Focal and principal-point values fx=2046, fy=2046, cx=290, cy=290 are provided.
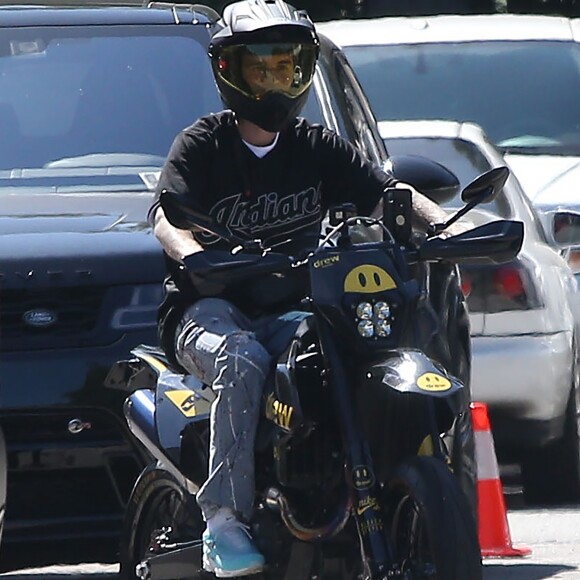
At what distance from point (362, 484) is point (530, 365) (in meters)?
4.03

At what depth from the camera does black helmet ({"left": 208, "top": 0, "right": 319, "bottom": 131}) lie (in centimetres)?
532

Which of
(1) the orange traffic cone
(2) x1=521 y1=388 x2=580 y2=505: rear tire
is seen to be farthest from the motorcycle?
(2) x1=521 y1=388 x2=580 y2=505: rear tire

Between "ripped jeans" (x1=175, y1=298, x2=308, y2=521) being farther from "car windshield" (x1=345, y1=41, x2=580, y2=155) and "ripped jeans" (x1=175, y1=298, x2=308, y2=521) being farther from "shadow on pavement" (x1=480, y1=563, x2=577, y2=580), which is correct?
"car windshield" (x1=345, y1=41, x2=580, y2=155)

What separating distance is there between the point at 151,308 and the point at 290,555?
1.60 m

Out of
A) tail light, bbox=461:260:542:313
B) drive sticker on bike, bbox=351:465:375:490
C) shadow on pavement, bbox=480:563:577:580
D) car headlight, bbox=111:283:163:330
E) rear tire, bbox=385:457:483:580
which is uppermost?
tail light, bbox=461:260:542:313

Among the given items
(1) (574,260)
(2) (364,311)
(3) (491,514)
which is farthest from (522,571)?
(1) (574,260)

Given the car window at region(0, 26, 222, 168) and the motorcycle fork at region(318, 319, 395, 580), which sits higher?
the car window at region(0, 26, 222, 168)

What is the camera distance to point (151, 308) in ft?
21.1

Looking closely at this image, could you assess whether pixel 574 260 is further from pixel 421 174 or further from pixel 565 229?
pixel 421 174

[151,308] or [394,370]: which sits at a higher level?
[151,308]

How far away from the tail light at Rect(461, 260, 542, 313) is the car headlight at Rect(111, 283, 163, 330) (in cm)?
249

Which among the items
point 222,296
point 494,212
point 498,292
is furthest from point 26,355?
point 494,212

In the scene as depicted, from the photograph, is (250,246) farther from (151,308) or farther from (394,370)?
(151,308)

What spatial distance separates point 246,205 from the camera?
5477 mm
